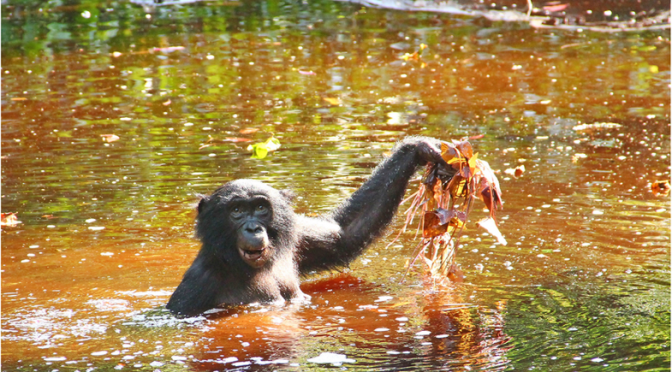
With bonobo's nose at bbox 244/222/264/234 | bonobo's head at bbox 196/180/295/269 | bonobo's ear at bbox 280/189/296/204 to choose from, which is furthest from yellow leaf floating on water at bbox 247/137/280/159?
bonobo's nose at bbox 244/222/264/234

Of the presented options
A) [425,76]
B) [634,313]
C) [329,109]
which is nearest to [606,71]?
[425,76]

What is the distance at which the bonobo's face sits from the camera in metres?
6.68

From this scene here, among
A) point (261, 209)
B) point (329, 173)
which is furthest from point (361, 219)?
point (329, 173)

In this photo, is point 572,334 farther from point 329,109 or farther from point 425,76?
point 425,76

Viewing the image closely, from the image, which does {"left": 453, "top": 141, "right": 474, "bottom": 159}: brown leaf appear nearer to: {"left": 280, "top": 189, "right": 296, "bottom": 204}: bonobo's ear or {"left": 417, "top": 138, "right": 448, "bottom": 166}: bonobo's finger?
{"left": 417, "top": 138, "right": 448, "bottom": 166}: bonobo's finger

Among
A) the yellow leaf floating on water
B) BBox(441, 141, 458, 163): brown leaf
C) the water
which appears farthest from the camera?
the yellow leaf floating on water

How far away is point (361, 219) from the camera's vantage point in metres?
7.89

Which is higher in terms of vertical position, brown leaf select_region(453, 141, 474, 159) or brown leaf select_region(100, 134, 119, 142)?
brown leaf select_region(453, 141, 474, 159)

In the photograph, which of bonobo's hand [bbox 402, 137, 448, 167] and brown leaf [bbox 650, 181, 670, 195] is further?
brown leaf [bbox 650, 181, 670, 195]

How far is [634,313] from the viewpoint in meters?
6.78

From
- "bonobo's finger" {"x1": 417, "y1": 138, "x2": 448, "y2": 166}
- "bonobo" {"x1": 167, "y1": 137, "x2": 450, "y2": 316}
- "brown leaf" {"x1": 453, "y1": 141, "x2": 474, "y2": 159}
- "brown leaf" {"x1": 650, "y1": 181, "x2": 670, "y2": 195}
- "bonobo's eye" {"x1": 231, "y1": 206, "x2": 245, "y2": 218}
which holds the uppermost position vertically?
"brown leaf" {"x1": 453, "y1": 141, "x2": 474, "y2": 159}

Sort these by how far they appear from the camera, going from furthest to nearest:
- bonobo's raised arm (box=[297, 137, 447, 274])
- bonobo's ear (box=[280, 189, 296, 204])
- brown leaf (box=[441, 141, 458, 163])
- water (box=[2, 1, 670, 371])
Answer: bonobo's raised arm (box=[297, 137, 447, 274]) < bonobo's ear (box=[280, 189, 296, 204]) < brown leaf (box=[441, 141, 458, 163]) < water (box=[2, 1, 670, 371])

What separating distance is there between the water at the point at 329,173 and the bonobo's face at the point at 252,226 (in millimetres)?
537

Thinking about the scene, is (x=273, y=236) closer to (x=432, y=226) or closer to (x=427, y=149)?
(x=432, y=226)
